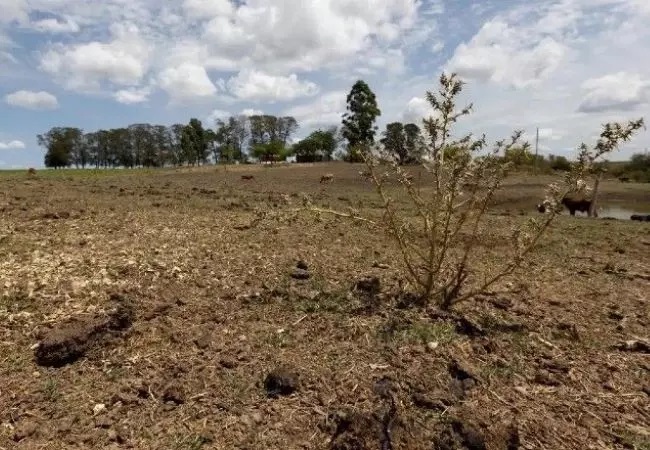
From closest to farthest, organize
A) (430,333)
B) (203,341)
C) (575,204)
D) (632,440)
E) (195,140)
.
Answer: (632,440) → (203,341) → (430,333) → (575,204) → (195,140)

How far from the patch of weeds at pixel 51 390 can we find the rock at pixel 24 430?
0.77 ft

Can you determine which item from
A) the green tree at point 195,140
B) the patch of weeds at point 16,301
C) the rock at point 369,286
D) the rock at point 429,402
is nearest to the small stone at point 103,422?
the patch of weeds at point 16,301

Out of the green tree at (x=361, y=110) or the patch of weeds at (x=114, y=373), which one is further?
the green tree at (x=361, y=110)

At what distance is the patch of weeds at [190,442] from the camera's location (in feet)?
9.78

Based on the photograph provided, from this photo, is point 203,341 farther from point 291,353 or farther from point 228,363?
point 291,353

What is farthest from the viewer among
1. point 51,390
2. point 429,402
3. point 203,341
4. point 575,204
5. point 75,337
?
point 575,204

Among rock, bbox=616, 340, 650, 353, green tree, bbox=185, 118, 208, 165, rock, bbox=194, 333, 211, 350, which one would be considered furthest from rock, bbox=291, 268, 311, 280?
green tree, bbox=185, 118, 208, 165

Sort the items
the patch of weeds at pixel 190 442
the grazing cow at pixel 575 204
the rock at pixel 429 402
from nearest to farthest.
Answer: the patch of weeds at pixel 190 442 < the rock at pixel 429 402 < the grazing cow at pixel 575 204

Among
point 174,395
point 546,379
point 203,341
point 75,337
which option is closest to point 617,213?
point 546,379

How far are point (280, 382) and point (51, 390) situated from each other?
4.90ft

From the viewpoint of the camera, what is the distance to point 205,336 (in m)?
4.02

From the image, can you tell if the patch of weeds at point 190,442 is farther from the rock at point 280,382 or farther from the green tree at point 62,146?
the green tree at point 62,146

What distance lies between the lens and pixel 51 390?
344 centimetres

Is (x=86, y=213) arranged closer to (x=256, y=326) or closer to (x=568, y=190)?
(x=256, y=326)
